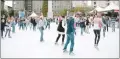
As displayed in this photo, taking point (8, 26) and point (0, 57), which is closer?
point (0, 57)

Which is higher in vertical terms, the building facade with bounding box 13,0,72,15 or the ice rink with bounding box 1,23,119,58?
the building facade with bounding box 13,0,72,15

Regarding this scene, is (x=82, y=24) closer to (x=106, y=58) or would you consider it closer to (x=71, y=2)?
(x=106, y=58)

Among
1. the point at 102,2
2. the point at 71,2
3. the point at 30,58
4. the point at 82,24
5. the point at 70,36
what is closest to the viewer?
the point at 30,58

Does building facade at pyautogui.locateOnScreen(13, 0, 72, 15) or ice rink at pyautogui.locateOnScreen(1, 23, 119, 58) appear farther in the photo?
building facade at pyautogui.locateOnScreen(13, 0, 72, 15)

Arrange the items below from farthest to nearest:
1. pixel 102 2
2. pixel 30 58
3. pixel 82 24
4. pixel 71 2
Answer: pixel 71 2
pixel 102 2
pixel 82 24
pixel 30 58

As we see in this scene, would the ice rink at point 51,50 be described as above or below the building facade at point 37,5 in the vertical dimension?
below

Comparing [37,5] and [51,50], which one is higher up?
[37,5]

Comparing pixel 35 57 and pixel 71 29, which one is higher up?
pixel 71 29

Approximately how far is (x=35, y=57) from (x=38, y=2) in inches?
5402

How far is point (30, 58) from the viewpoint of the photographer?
345 inches

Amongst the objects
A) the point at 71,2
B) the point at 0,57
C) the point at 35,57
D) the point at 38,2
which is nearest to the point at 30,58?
the point at 35,57

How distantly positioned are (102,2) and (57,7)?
26519mm

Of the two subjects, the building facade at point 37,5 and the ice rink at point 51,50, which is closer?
→ the ice rink at point 51,50

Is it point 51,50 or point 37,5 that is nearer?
point 51,50
